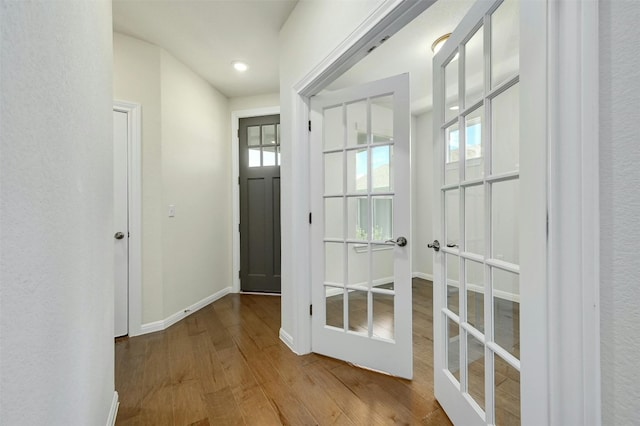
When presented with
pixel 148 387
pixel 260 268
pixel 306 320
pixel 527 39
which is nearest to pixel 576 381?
pixel 527 39

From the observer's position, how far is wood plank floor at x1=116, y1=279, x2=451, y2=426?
4.67 ft

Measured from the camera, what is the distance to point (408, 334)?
1.67m

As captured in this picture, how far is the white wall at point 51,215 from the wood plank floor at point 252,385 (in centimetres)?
48

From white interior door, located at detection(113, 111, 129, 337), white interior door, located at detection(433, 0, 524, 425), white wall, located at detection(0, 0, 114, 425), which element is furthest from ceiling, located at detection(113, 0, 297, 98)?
white interior door, located at detection(433, 0, 524, 425)

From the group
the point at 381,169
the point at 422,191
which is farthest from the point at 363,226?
the point at 422,191

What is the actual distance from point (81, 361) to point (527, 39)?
66.3 inches

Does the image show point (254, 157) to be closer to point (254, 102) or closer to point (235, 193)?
point (235, 193)

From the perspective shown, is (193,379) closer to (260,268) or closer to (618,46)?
(260,268)

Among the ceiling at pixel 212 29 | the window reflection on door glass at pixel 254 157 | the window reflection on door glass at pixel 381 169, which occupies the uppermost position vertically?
the ceiling at pixel 212 29

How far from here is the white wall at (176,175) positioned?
2.49 m

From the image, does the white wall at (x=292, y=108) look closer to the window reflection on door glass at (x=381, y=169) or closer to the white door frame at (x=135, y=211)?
the window reflection on door glass at (x=381, y=169)

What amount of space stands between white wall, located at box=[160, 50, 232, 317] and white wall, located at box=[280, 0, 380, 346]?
48.5 inches

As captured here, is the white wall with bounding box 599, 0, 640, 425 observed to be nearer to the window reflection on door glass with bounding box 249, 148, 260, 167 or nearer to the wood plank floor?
the wood plank floor

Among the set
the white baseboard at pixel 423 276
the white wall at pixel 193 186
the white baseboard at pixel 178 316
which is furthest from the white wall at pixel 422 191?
the white baseboard at pixel 178 316
